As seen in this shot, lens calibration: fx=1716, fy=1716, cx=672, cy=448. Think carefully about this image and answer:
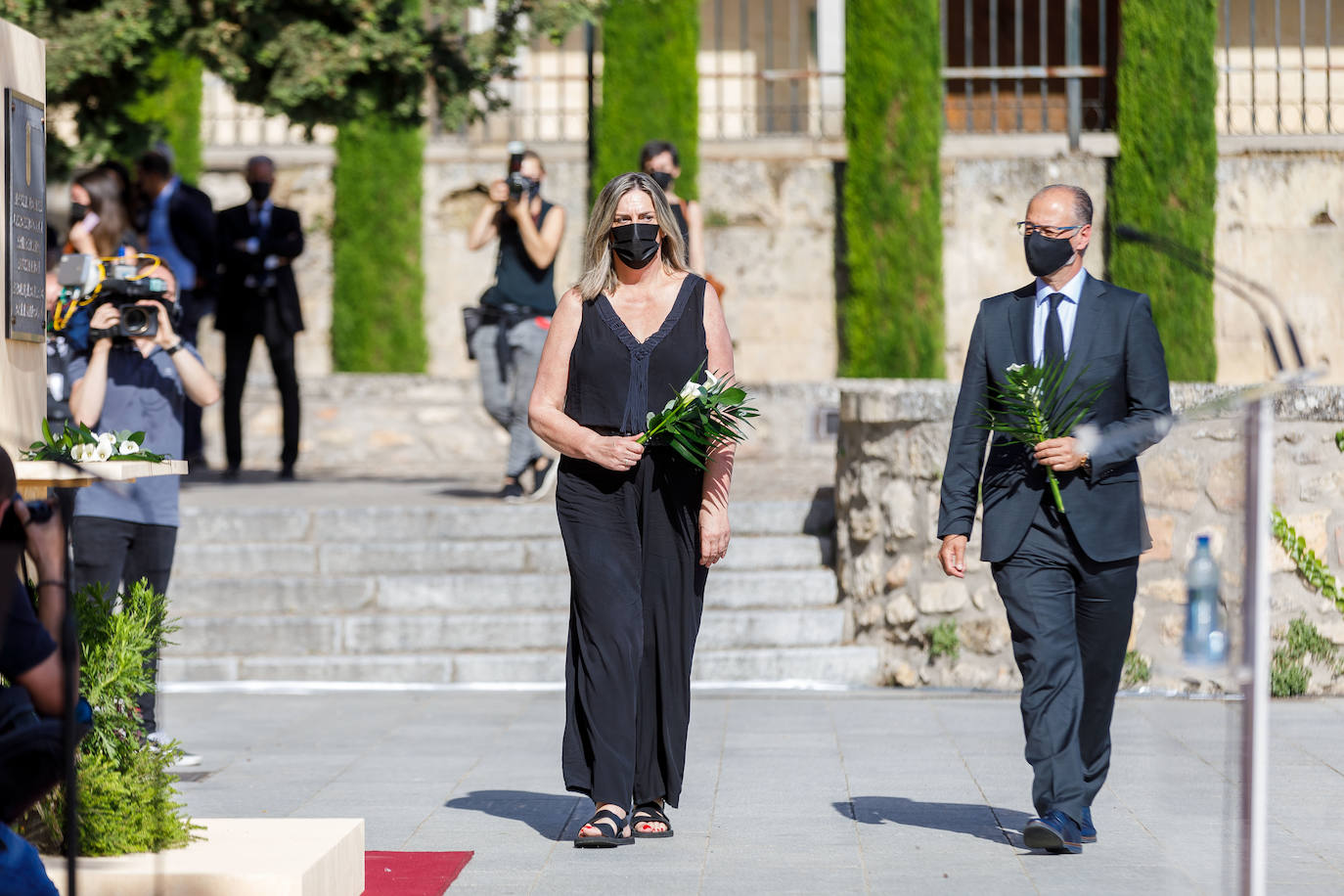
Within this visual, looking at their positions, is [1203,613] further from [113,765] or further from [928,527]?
[928,527]

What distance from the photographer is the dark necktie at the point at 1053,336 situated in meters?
5.25

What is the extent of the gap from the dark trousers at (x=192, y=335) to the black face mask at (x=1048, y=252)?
706 cm

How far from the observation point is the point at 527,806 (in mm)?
5883

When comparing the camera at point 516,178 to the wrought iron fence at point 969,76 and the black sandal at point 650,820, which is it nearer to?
the black sandal at point 650,820

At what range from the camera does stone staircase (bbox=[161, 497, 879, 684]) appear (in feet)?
28.4

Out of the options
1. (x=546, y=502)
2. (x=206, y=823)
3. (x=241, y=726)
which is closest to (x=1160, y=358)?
(x=206, y=823)

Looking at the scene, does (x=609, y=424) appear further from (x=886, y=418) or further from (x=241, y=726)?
(x=886, y=418)

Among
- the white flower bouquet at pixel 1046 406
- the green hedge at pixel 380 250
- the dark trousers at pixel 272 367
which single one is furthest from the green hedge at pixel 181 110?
the white flower bouquet at pixel 1046 406

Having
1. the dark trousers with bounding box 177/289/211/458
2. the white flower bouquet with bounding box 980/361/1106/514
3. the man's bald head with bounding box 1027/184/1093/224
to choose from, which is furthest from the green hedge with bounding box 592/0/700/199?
the white flower bouquet with bounding box 980/361/1106/514

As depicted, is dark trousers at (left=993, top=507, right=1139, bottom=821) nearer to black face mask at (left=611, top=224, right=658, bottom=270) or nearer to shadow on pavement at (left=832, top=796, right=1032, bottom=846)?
shadow on pavement at (left=832, top=796, right=1032, bottom=846)

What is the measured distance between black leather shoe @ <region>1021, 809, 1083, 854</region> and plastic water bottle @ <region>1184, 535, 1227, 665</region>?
1362 millimetres

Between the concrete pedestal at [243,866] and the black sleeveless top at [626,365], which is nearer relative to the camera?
the concrete pedestal at [243,866]

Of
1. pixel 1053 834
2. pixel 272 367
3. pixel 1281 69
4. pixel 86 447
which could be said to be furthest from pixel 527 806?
pixel 1281 69

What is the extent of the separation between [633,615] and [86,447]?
170cm
